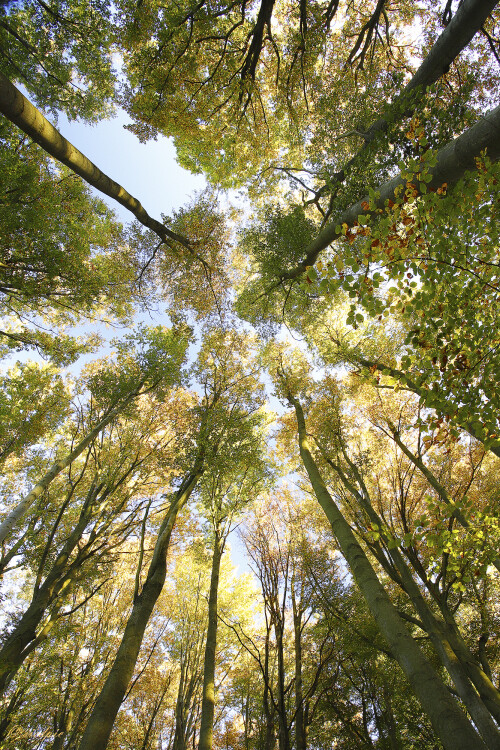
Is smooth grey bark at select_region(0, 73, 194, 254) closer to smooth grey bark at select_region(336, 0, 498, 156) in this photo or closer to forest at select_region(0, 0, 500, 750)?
forest at select_region(0, 0, 500, 750)

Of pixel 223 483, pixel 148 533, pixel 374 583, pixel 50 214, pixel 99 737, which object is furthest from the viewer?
pixel 148 533

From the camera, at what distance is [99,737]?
154 inches

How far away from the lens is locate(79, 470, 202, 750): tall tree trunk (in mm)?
3913

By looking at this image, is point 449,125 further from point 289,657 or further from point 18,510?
point 289,657

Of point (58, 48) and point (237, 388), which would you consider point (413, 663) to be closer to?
point (237, 388)

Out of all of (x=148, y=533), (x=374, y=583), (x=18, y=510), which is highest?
(x=148, y=533)

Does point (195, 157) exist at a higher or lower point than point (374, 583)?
higher

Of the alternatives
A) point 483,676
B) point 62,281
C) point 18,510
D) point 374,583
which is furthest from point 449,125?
point 18,510

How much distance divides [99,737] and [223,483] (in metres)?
6.32

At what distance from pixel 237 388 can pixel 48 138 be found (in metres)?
8.66

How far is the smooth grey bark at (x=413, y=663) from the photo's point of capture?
3.15 m

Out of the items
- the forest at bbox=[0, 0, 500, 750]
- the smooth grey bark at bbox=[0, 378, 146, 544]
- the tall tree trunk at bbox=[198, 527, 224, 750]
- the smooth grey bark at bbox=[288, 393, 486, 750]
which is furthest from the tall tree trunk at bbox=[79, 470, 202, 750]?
the smooth grey bark at bbox=[288, 393, 486, 750]

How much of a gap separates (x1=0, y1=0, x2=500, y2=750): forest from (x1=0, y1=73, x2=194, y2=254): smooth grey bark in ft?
0.10

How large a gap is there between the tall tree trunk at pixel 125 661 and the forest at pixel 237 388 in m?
0.03
